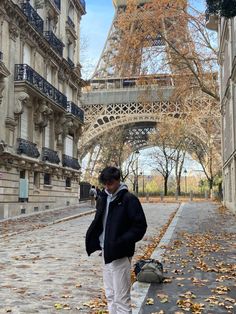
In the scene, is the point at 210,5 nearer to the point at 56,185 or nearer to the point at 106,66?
the point at 56,185

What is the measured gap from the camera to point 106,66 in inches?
2140

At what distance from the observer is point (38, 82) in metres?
25.1

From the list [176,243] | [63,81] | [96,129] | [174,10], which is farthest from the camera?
[96,129]

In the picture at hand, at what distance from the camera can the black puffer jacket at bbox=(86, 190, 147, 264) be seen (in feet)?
13.6

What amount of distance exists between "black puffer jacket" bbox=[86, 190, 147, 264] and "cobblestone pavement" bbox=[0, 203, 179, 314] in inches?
71.6

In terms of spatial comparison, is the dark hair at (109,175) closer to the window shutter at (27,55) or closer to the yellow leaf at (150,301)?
the yellow leaf at (150,301)

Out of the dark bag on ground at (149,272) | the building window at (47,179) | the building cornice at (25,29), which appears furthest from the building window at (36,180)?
the dark bag on ground at (149,272)

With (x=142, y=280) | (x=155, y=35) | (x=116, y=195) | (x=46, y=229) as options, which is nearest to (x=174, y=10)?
(x=155, y=35)

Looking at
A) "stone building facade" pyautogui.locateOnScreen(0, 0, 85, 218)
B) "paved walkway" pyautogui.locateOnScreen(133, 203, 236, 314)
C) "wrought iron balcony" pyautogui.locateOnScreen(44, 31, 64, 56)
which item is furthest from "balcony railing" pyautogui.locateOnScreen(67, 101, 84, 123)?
"paved walkway" pyautogui.locateOnScreen(133, 203, 236, 314)

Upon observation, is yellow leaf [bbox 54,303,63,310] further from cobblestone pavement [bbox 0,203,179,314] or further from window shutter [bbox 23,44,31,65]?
window shutter [bbox 23,44,31,65]

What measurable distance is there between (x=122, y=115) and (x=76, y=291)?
43.7 meters

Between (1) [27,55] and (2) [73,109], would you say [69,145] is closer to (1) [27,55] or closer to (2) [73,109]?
(2) [73,109]

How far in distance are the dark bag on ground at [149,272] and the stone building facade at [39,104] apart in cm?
1445

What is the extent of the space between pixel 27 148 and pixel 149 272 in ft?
57.9
